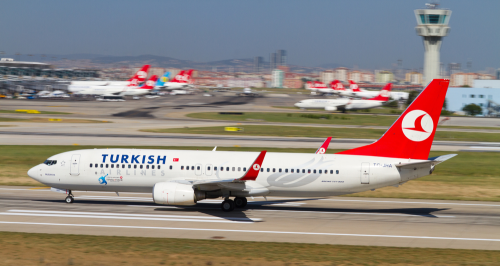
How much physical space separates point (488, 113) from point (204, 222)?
143m

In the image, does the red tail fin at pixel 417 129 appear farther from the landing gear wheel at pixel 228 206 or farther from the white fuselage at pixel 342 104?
the white fuselage at pixel 342 104

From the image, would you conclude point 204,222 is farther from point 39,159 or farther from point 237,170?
point 39,159

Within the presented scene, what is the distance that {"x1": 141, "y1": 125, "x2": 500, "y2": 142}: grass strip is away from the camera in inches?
2958

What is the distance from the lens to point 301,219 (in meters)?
27.2

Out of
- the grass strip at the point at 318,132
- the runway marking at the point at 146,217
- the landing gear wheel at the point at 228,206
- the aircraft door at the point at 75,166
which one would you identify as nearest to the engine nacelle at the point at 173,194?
the runway marking at the point at 146,217

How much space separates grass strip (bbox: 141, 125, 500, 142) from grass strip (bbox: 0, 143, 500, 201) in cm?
1935

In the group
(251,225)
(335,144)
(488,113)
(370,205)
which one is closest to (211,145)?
(335,144)

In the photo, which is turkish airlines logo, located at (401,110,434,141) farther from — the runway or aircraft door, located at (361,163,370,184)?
the runway

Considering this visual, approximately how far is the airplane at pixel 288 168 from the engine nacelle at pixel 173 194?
40 centimetres

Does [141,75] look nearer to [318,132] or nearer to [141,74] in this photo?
[141,74]

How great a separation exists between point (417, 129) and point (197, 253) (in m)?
16.3

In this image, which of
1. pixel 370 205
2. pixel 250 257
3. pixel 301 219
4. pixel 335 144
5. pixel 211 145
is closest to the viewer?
pixel 250 257

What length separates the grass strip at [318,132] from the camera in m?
75.1

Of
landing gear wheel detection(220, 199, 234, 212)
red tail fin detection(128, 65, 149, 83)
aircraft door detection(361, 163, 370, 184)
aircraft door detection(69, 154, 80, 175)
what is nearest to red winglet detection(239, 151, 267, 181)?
landing gear wheel detection(220, 199, 234, 212)
